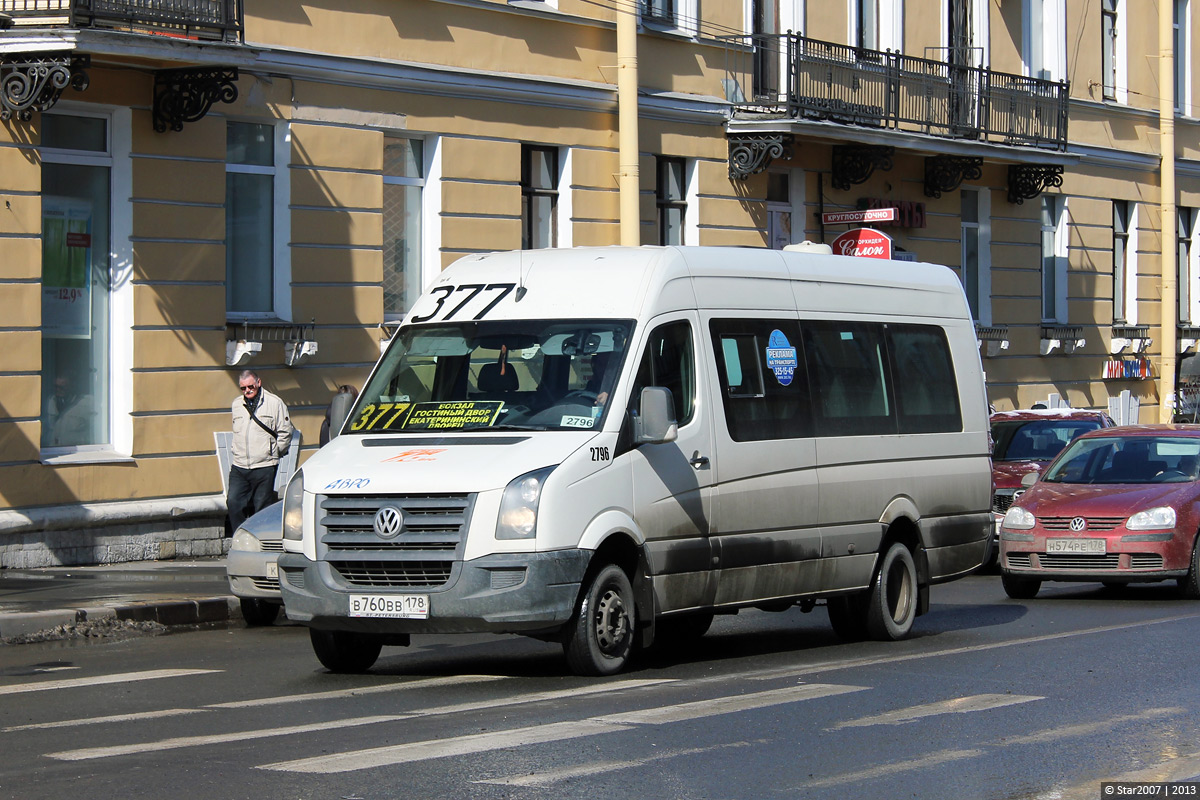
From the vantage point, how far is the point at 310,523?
10062 millimetres

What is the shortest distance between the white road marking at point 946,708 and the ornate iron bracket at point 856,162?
18.0 m

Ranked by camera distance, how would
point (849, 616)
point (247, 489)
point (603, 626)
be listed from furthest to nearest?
point (247, 489) < point (849, 616) < point (603, 626)

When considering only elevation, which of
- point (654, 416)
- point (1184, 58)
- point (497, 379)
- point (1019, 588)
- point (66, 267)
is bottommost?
point (1019, 588)

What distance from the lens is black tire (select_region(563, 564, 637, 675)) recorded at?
9.91 metres

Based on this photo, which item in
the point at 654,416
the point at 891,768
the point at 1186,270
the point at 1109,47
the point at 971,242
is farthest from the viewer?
the point at 1186,270

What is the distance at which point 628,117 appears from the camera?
22.6 m

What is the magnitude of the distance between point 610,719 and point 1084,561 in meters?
8.43

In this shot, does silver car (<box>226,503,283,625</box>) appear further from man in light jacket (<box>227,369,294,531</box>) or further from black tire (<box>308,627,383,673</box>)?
man in light jacket (<box>227,369,294,531</box>)

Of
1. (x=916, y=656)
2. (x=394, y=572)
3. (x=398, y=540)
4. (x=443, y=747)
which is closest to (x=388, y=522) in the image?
(x=398, y=540)

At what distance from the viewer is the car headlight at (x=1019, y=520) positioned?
16094 mm

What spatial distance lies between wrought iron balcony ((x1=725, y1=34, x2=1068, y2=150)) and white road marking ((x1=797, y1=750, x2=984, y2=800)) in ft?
58.9

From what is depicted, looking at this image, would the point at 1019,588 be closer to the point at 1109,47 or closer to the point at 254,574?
the point at 254,574

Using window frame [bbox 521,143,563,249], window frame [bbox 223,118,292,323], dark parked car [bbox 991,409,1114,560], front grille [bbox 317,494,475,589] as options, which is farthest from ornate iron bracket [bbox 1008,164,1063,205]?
front grille [bbox 317,494,475,589]

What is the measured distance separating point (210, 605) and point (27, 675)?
126 inches
